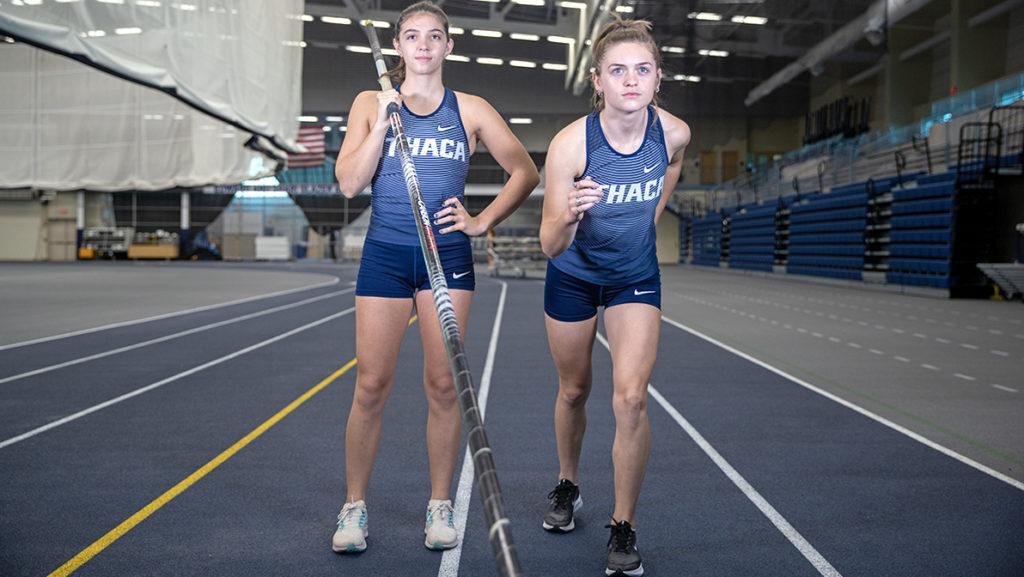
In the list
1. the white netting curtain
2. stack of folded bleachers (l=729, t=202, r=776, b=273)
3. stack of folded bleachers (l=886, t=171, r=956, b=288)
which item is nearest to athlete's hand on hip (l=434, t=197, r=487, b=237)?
the white netting curtain

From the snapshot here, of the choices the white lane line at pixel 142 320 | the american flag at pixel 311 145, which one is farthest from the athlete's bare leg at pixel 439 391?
the american flag at pixel 311 145

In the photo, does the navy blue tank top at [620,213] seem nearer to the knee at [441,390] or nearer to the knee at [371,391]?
the knee at [441,390]

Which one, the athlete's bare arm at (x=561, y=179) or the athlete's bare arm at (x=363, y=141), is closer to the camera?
the athlete's bare arm at (x=363, y=141)

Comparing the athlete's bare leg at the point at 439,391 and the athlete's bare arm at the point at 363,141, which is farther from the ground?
the athlete's bare arm at the point at 363,141

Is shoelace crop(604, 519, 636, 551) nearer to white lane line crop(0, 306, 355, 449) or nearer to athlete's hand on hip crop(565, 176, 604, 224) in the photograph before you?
athlete's hand on hip crop(565, 176, 604, 224)

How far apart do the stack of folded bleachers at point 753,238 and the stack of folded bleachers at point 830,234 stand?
2592 millimetres

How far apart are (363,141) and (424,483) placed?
1979 millimetres

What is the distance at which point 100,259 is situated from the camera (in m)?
47.1

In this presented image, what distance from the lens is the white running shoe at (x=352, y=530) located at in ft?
10.9

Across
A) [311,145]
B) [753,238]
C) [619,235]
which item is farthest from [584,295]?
[753,238]

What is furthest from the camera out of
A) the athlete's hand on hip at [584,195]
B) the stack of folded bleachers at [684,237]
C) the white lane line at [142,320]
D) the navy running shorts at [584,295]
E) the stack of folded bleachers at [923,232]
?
the stack of folded bleachers at [684,237]

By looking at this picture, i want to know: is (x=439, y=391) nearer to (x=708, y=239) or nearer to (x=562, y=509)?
(x=562, y=509)

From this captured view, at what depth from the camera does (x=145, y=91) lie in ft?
50.2

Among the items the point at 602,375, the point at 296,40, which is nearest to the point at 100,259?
the point at 296,40
